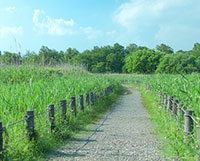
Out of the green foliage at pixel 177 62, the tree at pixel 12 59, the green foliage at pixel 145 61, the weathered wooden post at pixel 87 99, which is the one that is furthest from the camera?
the green foliage at pixel 145 61

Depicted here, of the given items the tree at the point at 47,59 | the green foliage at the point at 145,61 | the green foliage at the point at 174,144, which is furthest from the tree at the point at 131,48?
the green foliage at the point at 174,144

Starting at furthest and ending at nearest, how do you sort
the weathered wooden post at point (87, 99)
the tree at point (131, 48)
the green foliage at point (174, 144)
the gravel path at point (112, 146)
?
the tree at point (131, 48) → the weathered wooden post at point (87, 99) → the gravel path at point (112, 146) → the green foliage at point (174, 144)

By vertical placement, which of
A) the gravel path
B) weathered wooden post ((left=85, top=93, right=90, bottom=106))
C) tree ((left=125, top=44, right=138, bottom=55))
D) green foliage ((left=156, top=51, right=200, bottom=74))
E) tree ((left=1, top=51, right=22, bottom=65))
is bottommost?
the gravel path

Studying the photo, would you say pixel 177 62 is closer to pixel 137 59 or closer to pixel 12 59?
pixel 137 59

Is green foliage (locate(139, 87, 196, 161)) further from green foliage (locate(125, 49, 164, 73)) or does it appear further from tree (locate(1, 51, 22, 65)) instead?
green foliage (locate(125, 49, 164, 73))

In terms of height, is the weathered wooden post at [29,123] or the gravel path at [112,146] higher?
the weathered wooden post at [29,123]

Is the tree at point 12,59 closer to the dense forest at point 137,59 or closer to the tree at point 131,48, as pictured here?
the dense forest at point 137,59

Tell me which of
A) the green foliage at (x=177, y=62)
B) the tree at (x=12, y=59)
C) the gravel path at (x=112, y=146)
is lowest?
the gravel path at (x=112, y=146)

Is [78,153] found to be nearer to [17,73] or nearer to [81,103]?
[81,103]

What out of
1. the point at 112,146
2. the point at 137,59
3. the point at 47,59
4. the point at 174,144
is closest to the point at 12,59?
the point at 47,59

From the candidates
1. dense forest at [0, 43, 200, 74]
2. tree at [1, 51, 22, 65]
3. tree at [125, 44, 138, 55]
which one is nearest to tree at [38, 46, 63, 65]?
tree at [1, 51, 22, 65]

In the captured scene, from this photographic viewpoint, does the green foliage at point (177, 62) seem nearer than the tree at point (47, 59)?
No

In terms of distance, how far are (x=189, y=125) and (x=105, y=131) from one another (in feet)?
8.16

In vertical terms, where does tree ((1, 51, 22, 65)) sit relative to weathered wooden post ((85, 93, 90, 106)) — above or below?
above
